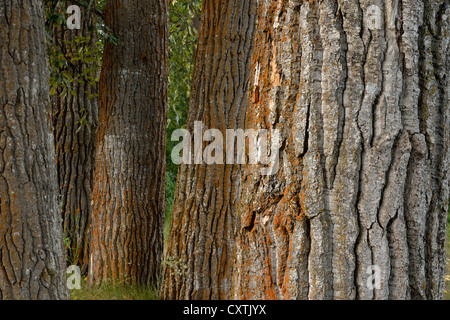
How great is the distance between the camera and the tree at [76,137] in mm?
5160

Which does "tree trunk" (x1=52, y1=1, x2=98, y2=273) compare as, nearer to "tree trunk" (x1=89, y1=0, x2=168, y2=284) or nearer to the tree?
the tree

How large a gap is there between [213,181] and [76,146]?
210cm

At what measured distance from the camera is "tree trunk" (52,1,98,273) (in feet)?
17.0

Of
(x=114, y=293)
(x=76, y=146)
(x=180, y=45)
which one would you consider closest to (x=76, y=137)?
(x=76, y=146)

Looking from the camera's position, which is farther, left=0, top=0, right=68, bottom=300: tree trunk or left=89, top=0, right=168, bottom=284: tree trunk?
left=89, top=0, right=168, bottom=284: tree trunk

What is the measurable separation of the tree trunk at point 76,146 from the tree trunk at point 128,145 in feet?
2.33

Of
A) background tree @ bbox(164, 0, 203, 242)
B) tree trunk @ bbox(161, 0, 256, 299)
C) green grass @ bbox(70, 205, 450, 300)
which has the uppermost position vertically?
background tree @ bbox(164, 0, 203, 242)

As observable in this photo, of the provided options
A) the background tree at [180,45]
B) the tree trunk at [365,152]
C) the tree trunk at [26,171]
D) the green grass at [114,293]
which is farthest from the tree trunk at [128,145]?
the tree trunk at [365,152]

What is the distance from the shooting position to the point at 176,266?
13.1 feet

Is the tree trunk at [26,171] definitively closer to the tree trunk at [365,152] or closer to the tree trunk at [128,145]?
the tree trunk at [128,145]

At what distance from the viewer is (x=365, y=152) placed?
139cm

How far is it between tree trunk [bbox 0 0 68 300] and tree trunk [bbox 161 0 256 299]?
1211 millimetres

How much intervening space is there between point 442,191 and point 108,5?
402cm

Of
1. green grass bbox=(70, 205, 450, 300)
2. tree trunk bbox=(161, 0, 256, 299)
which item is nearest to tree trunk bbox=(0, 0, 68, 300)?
tree trunk bbox=(161, 0, 256, 299)
